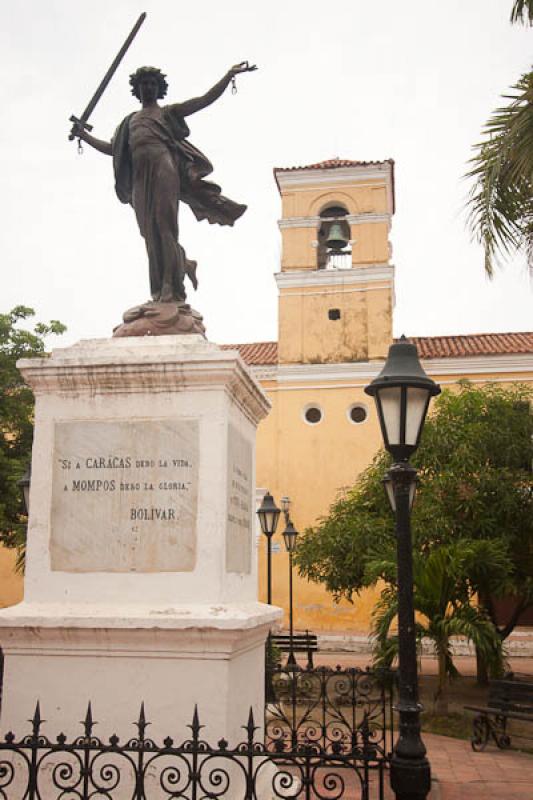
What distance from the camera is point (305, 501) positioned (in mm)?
24422

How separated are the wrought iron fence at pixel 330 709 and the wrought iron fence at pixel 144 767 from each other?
0.16 metres

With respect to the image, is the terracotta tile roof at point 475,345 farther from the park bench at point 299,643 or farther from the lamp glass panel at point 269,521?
the lamp glass panel at point 269,521

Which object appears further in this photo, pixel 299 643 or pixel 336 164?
pixel 336 164

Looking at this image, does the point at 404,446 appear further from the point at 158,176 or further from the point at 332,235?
the point at 332,235

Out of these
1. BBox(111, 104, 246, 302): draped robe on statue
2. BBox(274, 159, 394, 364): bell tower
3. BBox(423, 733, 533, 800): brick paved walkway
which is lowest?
BBox(423, 733, 533, 800): brick paved walkway

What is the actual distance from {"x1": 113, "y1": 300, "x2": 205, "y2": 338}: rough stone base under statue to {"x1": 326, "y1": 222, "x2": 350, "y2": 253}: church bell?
837 inches

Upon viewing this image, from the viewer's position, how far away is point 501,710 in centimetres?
927

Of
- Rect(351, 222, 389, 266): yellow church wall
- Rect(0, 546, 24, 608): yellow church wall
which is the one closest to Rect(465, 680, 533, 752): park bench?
Rect(351, 222, 389, 266): yellow church wall

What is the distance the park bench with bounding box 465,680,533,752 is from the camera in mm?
8977

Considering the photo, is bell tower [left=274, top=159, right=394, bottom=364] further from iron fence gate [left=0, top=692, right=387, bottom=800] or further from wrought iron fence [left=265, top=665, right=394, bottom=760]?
iron fence gate [left=0, top=692, right=387, bottom=800]

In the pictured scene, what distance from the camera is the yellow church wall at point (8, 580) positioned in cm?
2667

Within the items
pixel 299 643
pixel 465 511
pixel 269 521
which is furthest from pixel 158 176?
pixel 299 643

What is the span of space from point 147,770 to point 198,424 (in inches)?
71.0

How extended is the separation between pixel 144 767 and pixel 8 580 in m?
24.6
